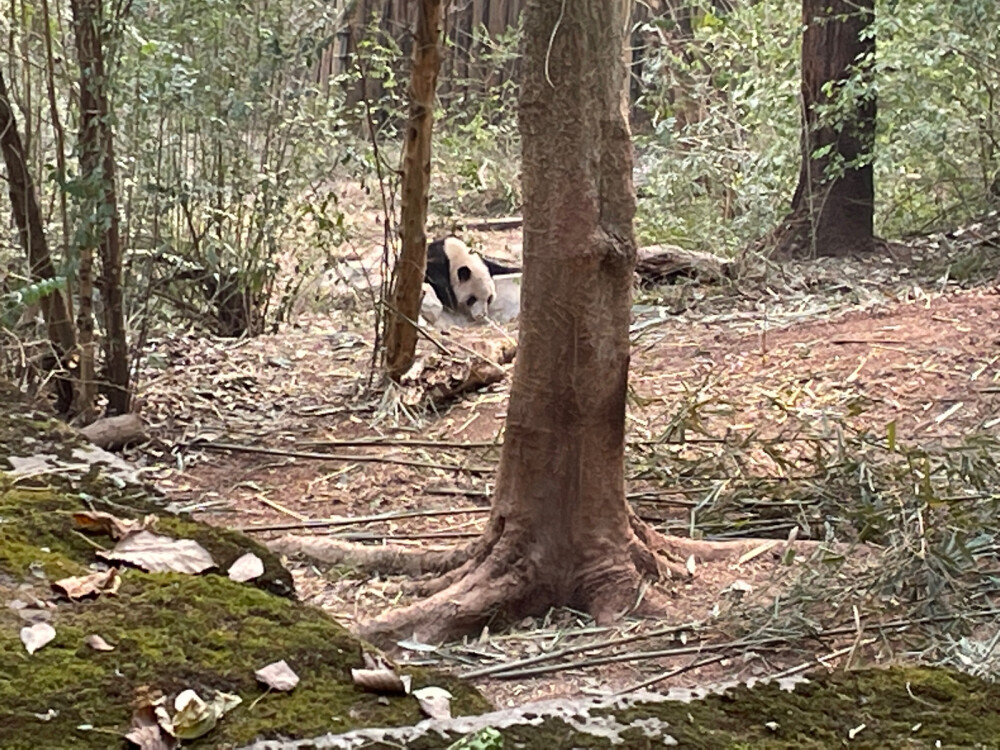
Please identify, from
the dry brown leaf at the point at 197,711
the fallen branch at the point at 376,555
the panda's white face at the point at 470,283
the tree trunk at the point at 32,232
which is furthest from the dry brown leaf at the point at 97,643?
the panda's white face at the point at 470,283

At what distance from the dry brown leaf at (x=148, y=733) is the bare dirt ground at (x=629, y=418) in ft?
5.06

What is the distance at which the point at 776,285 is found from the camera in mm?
8172

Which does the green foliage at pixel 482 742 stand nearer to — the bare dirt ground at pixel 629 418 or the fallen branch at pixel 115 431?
the bare dirt ground at pixel 629 418

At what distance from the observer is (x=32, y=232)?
17.4 ft

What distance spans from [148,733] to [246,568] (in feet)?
1.97

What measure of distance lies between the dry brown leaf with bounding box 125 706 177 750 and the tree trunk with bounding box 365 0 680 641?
210 cm

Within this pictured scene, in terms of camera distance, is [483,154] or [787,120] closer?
[787,120]

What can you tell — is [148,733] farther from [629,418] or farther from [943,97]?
[943,97]

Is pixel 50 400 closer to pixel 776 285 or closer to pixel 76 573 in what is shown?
A: pixel 76 573

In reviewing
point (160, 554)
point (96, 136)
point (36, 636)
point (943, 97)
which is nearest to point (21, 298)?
point (96, 136)

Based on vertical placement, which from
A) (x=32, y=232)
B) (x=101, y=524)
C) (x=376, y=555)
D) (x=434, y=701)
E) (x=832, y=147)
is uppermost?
(x=832, y=147)

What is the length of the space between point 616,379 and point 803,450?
5.72 feet

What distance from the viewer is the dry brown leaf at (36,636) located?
1.45 meters

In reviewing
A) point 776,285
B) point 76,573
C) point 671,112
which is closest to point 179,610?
point 76,573
